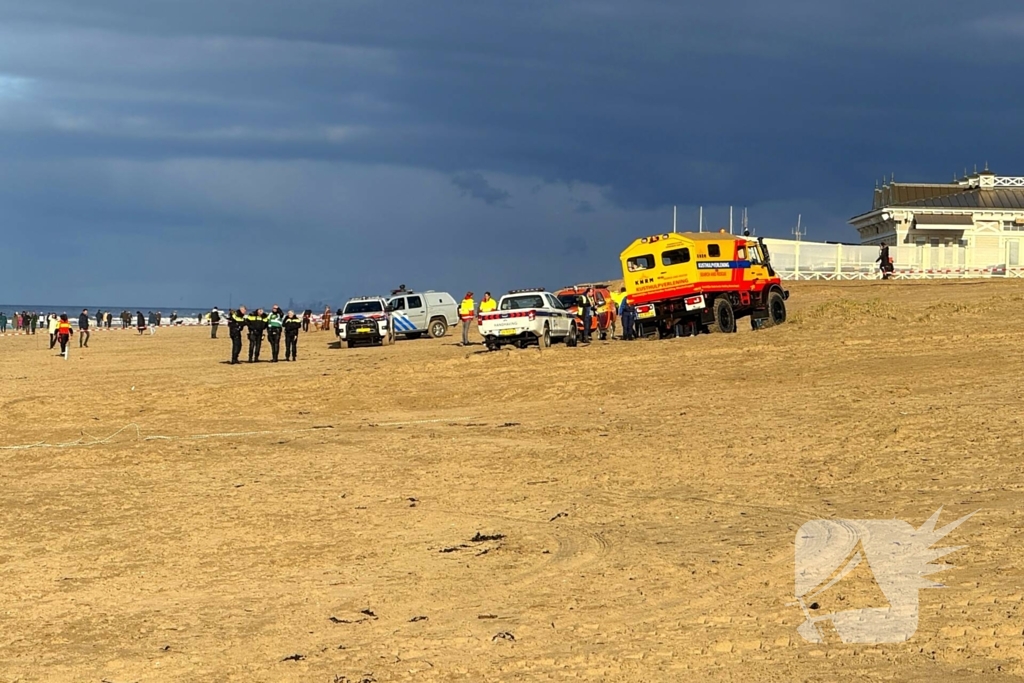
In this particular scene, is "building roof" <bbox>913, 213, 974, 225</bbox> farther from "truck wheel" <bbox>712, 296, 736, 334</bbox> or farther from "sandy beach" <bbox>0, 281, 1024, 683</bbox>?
"sandy beach" <bbox>0, 281, 1024, 683</bbox>

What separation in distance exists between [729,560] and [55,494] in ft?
25.3

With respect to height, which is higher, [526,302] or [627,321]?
[526,302]

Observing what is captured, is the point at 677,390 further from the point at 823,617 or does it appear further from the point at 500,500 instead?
the point at 823,617

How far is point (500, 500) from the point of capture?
12680 mm

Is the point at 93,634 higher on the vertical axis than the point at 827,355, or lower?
lower

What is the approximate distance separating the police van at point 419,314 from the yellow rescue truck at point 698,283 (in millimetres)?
14073

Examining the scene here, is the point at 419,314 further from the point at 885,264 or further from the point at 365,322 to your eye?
the point at 885,264

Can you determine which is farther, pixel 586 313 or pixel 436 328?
pixel 436 328

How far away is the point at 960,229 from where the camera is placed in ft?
193

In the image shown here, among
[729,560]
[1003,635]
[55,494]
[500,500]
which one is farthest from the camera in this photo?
[55,494]

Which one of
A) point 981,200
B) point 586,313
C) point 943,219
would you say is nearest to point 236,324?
point 586,313

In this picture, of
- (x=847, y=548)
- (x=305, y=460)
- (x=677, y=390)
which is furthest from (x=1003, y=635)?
(x=677, y=390)

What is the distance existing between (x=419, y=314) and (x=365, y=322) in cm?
377

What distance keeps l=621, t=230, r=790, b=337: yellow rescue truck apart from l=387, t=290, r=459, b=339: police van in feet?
46.2
